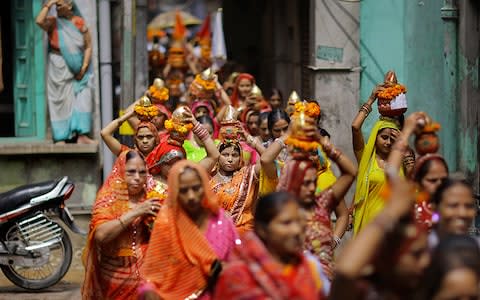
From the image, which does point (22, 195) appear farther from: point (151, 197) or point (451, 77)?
point (451, 77)

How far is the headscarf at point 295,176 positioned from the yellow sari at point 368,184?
7.46 feet

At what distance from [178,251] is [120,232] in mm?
917

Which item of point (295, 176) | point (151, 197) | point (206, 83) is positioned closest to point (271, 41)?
point (206, 83)

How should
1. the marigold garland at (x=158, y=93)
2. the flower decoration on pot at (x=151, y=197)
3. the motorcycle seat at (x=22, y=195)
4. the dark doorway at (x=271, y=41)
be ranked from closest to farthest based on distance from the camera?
the flower decoration on pot at (x=151, y=197), the motorcycle seat at (x=22, y=195), the marigold garland at (x=158, y=93), the dark doorway at (x=271, y=41)

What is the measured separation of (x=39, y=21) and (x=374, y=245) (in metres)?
8.27

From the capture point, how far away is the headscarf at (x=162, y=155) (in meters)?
9.01

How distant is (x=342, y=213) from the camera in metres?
9.13

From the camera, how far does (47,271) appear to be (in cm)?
1127

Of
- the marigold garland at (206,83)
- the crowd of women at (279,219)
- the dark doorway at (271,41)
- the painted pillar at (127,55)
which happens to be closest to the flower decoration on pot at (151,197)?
the crowd of women at (279,219)

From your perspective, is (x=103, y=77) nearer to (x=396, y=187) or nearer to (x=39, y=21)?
(x=39, y=21)

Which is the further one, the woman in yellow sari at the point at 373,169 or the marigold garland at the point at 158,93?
the marigold garland at the point at 158,93

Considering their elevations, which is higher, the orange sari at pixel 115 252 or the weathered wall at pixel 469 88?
the weathered wall at pixel 469 88

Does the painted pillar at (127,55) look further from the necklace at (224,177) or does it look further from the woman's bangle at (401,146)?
the woman's bangle at (401,146)

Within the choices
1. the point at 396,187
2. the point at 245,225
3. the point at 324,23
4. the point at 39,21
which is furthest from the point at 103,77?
the point at 396,187
